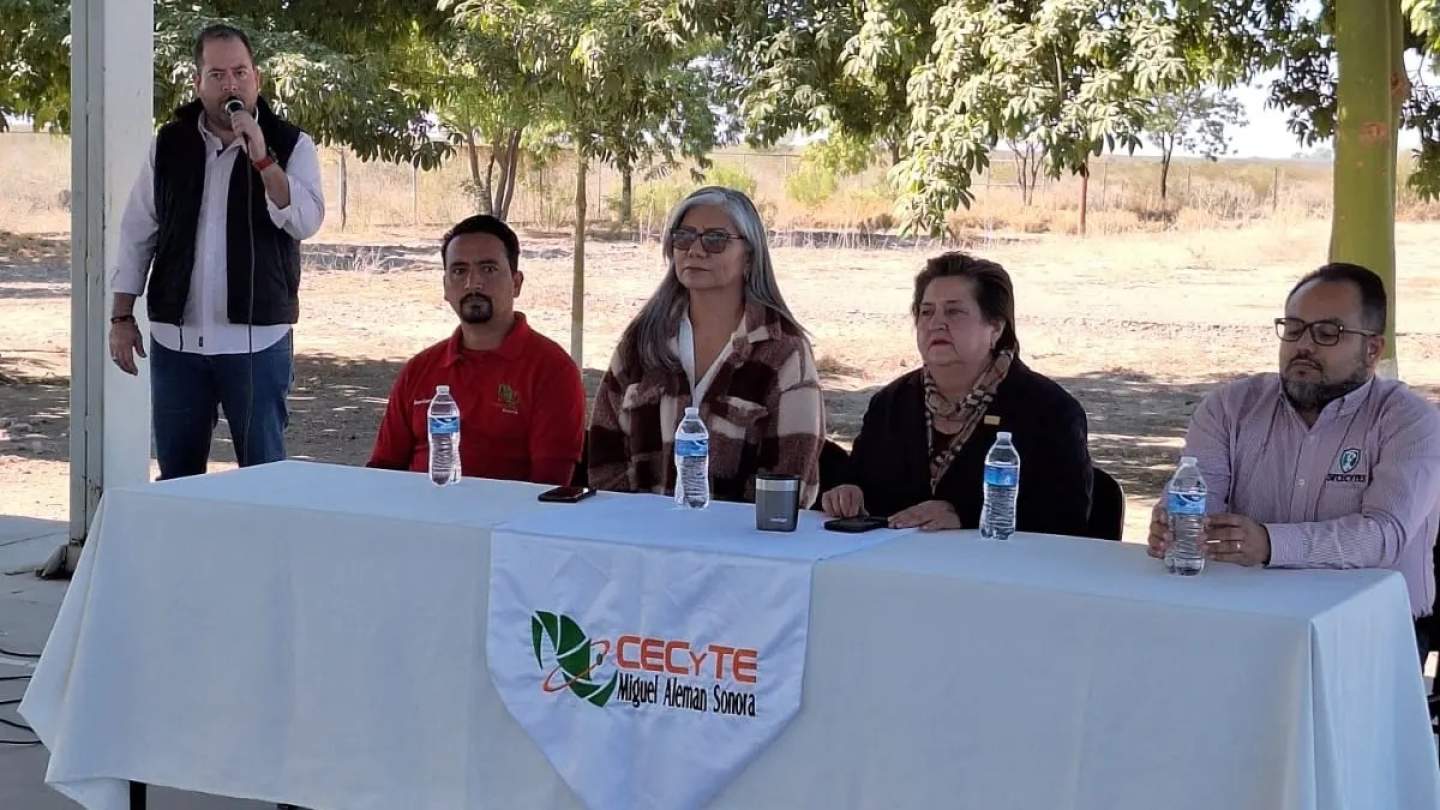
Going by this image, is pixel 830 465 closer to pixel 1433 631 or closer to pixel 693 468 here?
pixel 693 468

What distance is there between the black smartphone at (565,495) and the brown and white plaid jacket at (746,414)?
484 millimetres

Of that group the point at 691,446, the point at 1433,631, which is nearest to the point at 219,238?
the point at 691,446

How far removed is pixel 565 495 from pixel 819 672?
0.86 meters

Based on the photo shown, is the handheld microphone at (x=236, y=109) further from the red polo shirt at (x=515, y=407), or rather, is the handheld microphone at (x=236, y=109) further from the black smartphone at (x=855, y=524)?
the black smartphone at (x=855, y=524)

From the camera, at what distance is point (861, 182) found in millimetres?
31812

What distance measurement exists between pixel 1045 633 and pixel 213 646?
171 cm

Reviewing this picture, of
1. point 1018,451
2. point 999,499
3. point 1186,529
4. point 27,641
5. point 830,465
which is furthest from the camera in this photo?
point 27,641

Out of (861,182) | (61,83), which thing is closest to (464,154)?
(861,182)

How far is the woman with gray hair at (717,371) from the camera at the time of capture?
3.94 meters

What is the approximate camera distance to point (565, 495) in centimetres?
350

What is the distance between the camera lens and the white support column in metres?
5.75

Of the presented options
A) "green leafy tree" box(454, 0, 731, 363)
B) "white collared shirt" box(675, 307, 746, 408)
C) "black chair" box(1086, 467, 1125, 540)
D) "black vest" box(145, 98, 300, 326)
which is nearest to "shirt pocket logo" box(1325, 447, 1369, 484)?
"black chair" box(1086, 467, 1125, 540)

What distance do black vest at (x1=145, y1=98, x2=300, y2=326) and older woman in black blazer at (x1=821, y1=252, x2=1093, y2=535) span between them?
2.02 m

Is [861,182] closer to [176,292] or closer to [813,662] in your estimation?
[176,292]
